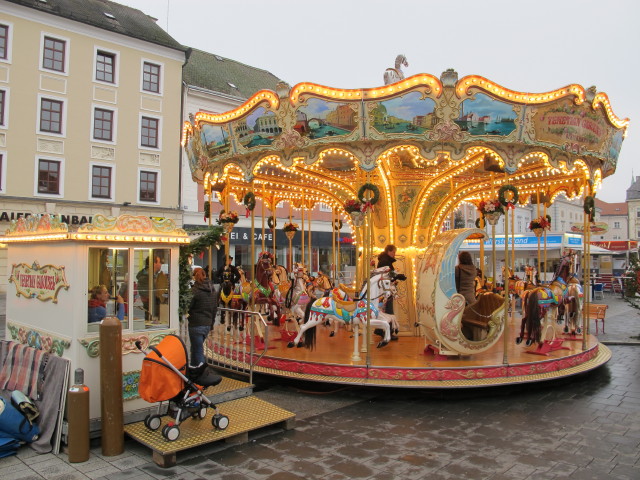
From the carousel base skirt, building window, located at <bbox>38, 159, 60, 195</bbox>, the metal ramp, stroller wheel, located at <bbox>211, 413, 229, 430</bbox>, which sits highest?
building window, located at <bbox>38, 159, 60, 195</bbox>

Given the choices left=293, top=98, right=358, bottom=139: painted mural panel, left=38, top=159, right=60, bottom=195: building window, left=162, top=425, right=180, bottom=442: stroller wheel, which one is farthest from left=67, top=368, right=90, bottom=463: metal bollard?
left=38, top=159, right=60, bottom=195: building window

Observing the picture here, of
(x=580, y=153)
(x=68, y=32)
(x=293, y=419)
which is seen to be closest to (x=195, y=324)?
(x=293, y=419)

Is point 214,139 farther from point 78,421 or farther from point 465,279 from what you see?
point 78,421

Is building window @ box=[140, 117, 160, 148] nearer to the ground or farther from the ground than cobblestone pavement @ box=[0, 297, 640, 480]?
farther from the ground

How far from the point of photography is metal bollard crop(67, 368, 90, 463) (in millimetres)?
5379

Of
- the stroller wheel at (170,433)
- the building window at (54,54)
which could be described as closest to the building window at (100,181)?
the building window at (54,54)

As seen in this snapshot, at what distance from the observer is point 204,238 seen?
7695mm

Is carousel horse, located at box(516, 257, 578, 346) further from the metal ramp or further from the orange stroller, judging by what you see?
the orange stroller

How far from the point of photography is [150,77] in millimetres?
26234

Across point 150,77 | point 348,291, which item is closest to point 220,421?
point 348,291

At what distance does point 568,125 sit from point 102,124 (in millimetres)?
22303

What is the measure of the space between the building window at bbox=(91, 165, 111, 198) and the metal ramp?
788 inches

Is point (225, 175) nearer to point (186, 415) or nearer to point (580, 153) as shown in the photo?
point (186, 415)

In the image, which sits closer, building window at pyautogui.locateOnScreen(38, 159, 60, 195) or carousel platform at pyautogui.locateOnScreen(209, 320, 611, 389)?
carousel platform at pyautogui.locateOnScreen(209, 320, 611, 389)
